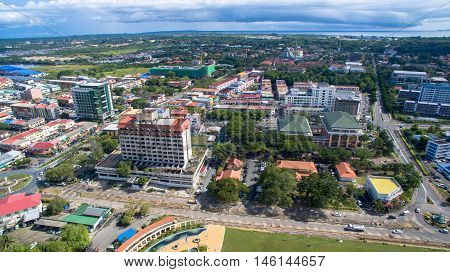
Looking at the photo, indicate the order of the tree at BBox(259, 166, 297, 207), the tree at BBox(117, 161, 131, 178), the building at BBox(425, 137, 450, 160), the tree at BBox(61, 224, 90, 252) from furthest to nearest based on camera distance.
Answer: the building at BBox(425, 137, 450, 160) → the tree at BBox(117, 161, 131, 178) → the tree at BBox(259, 166, 297, 207) → the tree at BBox(61, 224, 90, 252)

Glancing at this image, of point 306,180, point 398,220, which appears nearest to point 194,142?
point 306,180

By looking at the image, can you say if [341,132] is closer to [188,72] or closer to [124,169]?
[124,169]

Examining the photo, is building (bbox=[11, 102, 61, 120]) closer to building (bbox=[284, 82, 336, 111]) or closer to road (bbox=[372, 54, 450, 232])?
building (bbox=[284, 82, 336, 111])

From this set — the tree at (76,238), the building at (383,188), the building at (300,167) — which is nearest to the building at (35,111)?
the tree at (76,238)

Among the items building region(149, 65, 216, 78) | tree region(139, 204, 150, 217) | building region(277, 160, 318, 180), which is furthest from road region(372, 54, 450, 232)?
building region(149, 65, 216, 78)

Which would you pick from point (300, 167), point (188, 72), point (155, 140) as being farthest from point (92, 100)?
point (188, 72)

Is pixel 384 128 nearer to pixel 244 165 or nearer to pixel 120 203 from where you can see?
pixel 244 165
